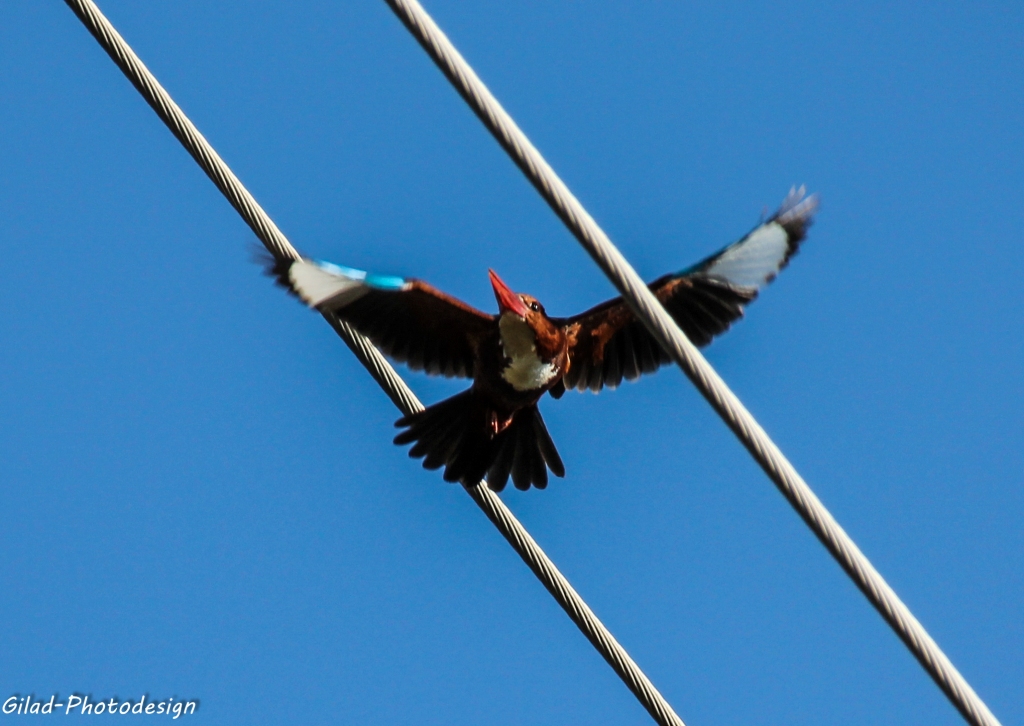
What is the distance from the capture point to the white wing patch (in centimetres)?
502

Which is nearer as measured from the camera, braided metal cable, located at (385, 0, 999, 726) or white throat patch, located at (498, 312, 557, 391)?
braided metal cable, located at (385, 0, 999, 726)

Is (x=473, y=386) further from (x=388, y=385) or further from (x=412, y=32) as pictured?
(x=412, y=32)

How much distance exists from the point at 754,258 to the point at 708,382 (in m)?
2.29

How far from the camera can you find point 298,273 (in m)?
4.61

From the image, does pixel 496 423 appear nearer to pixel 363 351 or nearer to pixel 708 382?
pixel 363 351

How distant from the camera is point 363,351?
3793 mm

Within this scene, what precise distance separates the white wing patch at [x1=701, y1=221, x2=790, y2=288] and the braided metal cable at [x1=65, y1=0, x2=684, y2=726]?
1.67 metres

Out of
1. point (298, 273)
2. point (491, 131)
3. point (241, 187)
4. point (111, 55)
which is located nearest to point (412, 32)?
point (491, 131)

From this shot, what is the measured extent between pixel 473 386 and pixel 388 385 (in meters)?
1.28

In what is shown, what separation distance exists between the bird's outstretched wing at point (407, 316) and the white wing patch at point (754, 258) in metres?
1.03

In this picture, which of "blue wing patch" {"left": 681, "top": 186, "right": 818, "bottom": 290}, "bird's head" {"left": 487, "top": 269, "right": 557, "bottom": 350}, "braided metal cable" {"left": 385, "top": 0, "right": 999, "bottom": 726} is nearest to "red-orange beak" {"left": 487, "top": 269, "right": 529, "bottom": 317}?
"bird's head" {"left": 487, "top": 269, "right": 557, "bottom": 350}

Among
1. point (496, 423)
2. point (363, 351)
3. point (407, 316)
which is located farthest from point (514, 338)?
point (363, 351)

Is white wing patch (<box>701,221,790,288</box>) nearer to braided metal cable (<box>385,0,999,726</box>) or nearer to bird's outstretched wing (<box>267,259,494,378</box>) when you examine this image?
bird's outstretched wing (<box>267,259,494,378</box>)

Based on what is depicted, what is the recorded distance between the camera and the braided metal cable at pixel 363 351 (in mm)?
3455
